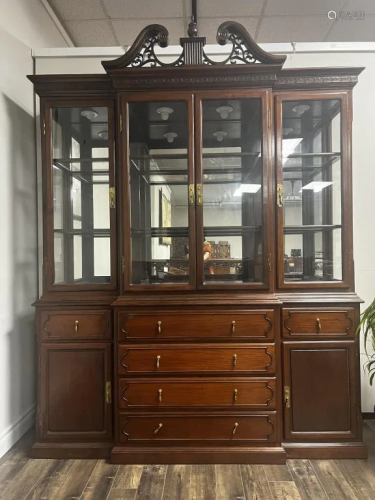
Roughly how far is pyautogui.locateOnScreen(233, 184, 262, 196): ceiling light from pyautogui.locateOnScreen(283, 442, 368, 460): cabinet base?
56.5 inches

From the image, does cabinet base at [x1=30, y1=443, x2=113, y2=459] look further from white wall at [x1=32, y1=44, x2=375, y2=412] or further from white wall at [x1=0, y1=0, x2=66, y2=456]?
white wall at [x1=32, y1=44, x2=375, y2=412]

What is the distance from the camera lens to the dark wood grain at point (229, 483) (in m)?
1.67

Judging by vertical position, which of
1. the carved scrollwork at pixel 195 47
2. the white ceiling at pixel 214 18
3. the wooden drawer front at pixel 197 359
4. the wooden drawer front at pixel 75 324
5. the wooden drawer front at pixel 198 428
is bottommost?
the wooden drawer front at pixel 198 428

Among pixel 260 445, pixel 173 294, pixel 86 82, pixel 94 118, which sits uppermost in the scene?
pixel 86 82

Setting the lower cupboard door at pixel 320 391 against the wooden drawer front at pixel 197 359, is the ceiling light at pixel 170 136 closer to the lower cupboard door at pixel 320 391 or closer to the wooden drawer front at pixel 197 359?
the wooden drawer front at pixel 197 359

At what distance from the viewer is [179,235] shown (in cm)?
200

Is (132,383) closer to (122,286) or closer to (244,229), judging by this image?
(122,286)

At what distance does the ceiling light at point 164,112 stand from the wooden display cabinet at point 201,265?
0.03 ft

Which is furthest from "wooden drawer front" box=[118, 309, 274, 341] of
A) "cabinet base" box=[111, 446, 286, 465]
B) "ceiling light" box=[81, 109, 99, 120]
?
"ceiling light" box=[81, 109, 99, 120]

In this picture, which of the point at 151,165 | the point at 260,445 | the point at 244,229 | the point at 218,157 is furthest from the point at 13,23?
the point at 260,445

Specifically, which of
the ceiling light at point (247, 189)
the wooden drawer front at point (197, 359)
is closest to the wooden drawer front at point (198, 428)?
the wooden drawer front at point (197, 359)

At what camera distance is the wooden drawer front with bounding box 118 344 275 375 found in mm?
1916

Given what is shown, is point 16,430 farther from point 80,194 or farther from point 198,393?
point 80,194

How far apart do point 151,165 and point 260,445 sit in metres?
1.67
